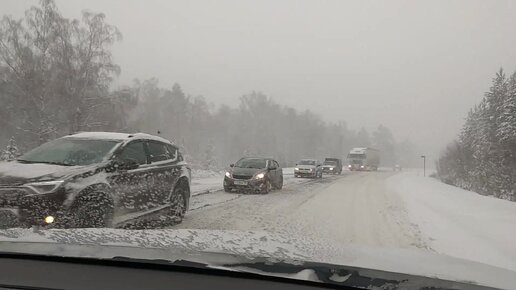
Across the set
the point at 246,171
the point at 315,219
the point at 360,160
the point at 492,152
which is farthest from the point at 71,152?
the point at 360,160

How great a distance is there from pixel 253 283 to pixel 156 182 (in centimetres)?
647

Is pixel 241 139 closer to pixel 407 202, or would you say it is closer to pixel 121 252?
pixel 407 202

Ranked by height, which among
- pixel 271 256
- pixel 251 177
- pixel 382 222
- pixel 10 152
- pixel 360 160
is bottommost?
pixel 360 160

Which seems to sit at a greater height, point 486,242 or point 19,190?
point 19,190

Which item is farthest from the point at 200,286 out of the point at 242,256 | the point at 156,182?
the point at 156,182

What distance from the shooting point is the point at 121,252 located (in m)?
2.71

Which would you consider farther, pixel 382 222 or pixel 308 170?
pixel 308 170

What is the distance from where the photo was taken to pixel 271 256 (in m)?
2.74

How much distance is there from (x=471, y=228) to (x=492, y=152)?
3691 cm

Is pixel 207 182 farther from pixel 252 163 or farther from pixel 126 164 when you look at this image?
pixel 126 164

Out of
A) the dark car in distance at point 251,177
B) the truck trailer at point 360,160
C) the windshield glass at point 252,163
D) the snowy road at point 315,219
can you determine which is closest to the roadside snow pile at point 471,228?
the snowy road at point 315,219

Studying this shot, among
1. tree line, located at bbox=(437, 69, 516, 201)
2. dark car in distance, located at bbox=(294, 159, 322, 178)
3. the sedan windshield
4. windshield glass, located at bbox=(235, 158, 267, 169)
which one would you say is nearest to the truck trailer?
tree line, located at bbox=(437, 69, 516, 201)

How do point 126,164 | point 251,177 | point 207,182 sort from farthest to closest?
point 207,182 < point 251,177 < point 126,164

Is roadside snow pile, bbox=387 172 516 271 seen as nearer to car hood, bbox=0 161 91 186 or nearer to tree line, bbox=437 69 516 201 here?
car hood, bbox=0 161 91 186
